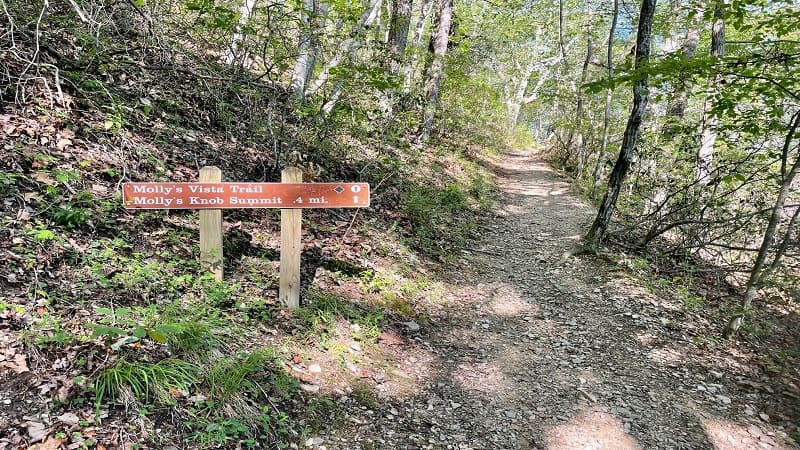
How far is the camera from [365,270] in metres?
6.02

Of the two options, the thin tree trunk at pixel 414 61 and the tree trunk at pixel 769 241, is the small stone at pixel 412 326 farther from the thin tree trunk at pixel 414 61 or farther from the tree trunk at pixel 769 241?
the thin tree trunk at pixel 414 61

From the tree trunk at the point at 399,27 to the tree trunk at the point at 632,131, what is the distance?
5.47m

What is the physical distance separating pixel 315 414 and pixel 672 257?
7.28 m

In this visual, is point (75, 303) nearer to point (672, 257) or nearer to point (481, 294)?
point (481, 294)

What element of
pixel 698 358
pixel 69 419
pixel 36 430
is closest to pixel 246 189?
pixel 69 419

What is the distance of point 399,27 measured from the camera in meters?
11.4

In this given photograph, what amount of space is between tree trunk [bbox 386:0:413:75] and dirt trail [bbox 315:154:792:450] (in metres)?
7.05

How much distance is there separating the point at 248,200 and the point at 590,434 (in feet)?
12.4

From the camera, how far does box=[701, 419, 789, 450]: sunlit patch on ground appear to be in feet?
12.9

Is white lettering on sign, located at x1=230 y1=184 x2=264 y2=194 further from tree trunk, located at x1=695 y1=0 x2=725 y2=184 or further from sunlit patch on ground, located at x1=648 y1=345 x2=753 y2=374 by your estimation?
tree trunk, located at x1=695 y1=0 x2=725 y2=184

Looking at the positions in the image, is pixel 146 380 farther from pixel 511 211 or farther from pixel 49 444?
Result: pixel 511 211

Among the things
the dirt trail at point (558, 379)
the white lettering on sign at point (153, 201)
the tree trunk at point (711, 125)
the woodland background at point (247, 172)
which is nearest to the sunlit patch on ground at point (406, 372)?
the dirt trail at point (558, 379)

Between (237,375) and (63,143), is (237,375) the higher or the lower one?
the lower one

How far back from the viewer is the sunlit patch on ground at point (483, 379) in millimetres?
4499
